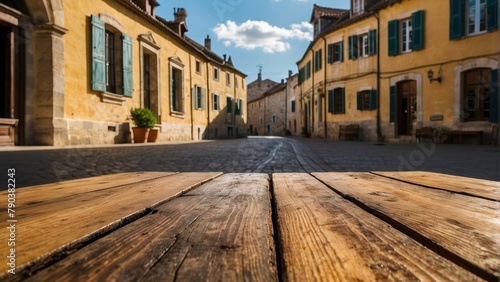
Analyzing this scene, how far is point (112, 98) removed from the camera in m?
10.7

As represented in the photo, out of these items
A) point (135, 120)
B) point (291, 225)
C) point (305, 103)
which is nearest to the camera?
point (291, 225)

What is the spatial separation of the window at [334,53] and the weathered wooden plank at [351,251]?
725 inches

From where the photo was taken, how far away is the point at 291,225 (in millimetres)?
834

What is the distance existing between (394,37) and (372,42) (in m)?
1.34

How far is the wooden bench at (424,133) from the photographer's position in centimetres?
1259

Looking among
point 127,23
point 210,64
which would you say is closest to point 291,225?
point 127,23

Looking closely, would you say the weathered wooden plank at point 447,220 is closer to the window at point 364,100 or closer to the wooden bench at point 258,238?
the wooden bench at point 258,238

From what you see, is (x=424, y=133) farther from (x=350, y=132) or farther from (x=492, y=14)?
(x=492, y=14)

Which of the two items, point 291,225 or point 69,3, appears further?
point 69,3

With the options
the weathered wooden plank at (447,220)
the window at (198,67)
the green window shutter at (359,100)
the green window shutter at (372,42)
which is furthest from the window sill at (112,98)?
the green window shutter at (372,42)

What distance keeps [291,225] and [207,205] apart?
40 cm

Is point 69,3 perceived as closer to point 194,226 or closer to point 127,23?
point 127,23

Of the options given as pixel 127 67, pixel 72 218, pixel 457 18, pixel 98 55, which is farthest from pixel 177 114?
pixel 72 218

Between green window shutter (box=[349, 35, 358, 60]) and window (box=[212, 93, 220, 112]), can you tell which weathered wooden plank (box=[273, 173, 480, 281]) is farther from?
window (box=[212, 93, 220, 112])
